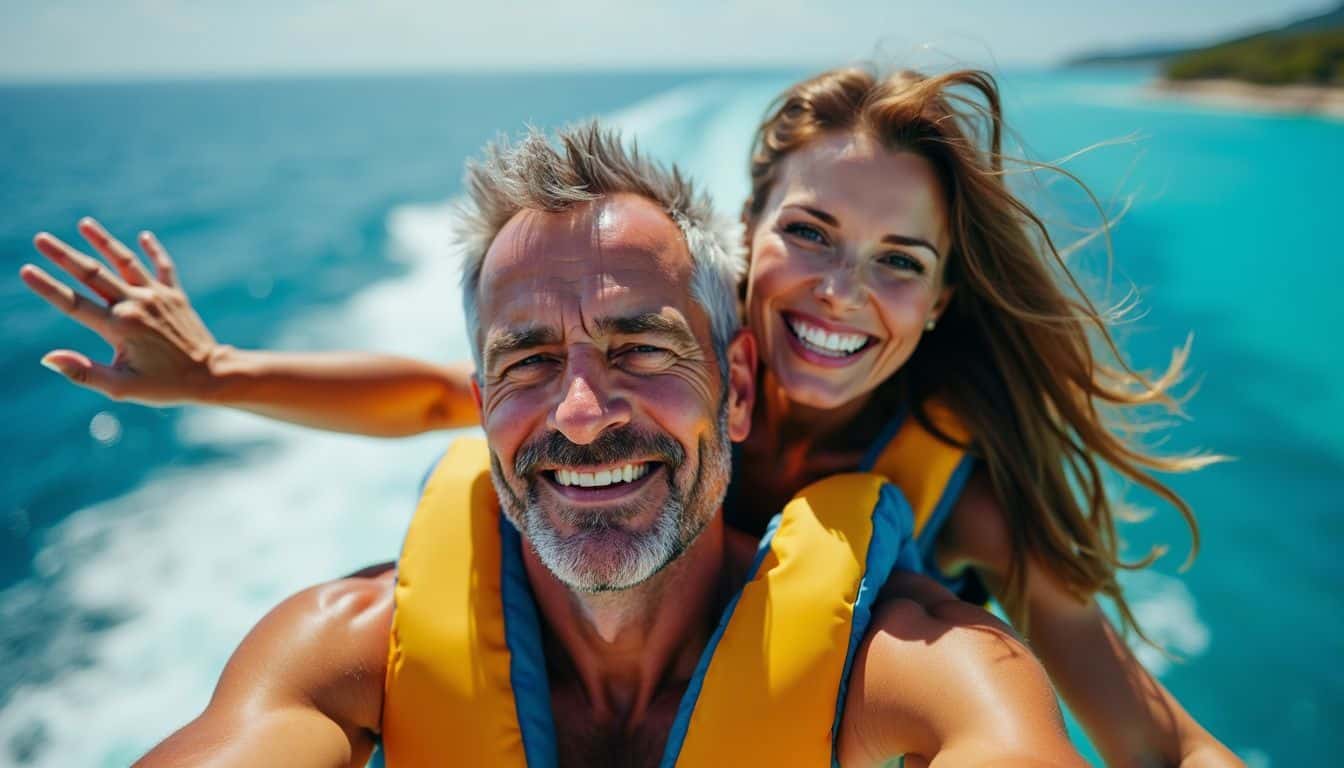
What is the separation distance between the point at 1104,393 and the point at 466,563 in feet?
7.55

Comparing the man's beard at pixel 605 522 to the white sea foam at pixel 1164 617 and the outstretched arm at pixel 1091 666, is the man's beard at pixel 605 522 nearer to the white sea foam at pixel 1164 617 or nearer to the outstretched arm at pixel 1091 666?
the outstretched arm at pixel 1091 666

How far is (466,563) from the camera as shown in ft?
7.66

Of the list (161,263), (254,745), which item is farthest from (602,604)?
(161,263)

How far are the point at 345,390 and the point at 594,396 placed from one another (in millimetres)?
1485

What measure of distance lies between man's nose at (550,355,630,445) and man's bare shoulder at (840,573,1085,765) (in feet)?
2.75

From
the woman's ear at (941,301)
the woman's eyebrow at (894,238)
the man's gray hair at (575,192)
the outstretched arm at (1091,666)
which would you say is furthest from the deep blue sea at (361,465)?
the outstretched arm at (1091,666)

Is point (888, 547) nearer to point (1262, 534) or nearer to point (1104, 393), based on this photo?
point (1104, 393)

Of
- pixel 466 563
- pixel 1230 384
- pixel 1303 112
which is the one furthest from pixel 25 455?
pixel 1303 112

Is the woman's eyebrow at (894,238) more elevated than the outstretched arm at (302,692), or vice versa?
the woman's eyebrow at (894,238)

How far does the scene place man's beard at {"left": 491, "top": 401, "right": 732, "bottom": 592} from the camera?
6.62ft

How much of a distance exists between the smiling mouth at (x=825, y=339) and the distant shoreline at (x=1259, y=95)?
115 ft

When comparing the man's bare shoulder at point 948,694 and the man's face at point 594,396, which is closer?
the man's bare shoulder at point 948,694

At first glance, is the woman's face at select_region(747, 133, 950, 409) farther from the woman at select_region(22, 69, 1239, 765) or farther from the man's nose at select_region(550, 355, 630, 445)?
the man's nose at select_region(550, 355, 630, 445)

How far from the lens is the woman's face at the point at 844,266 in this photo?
2.65 metres
